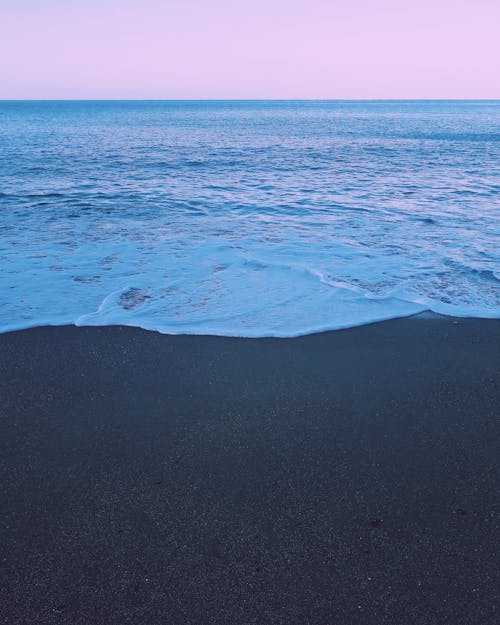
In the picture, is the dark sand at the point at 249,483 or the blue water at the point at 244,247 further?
the blue water at the point at 244,247

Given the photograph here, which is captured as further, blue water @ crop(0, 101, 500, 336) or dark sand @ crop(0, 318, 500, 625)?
blue water @ crop(0, 101, 500, 336)

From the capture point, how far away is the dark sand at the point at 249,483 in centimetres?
230

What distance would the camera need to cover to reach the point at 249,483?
3.01m

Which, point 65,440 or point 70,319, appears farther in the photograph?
point 70,319

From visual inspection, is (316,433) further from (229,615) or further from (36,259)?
(36,259)

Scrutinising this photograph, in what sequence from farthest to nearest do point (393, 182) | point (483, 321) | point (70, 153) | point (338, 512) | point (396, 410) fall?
point (70, 153) → point (393, 182) → point (483, 321) → point (396, 410) → point (338, 512)

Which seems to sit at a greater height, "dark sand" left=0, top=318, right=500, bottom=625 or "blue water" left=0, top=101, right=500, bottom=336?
"blue water" left=0, top=101, right=500, bottom=336

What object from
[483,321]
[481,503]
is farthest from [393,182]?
[481,503]

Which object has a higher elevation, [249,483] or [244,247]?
[244,247]

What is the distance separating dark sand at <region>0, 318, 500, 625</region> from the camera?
2.30 metres

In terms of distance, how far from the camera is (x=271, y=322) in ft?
17.3

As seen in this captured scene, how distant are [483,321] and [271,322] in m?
2.38

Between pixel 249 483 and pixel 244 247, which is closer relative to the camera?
pixel 249 483

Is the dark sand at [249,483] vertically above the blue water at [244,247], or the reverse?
the blue water at [244,247]
